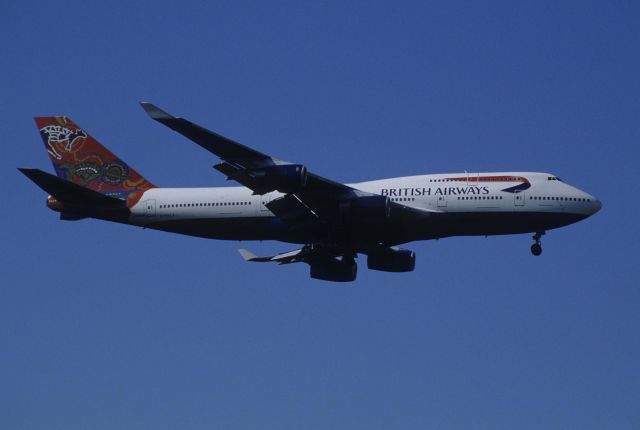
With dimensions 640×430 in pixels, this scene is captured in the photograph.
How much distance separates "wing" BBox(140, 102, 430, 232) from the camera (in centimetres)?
5031

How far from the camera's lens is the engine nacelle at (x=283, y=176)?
52656 millimetres

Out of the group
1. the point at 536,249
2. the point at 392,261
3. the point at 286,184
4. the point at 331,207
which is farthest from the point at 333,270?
the point at 536,249

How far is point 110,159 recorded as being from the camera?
212 feet

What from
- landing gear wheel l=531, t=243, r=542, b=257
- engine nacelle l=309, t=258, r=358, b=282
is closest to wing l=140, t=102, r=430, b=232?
engine nacelle l=309, t=258, r=358, b=282

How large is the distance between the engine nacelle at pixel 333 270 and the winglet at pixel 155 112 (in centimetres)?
1487

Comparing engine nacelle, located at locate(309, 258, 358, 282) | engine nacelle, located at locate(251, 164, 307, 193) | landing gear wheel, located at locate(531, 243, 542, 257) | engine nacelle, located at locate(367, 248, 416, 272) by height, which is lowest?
engine nacelle, located at locate(309, 258, 358, 282)

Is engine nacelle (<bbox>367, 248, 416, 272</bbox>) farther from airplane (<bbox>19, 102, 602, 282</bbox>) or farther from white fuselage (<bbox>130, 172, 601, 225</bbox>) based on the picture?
white fuselage (<bbox>130, 172, 601, 225</bbox>)

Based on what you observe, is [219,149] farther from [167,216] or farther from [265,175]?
[167,216]

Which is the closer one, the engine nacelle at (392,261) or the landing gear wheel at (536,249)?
the landing gear wheel at (536,249)

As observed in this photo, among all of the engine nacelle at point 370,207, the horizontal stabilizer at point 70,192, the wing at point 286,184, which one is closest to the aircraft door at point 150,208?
the horizontal stabilizer at point 70,192

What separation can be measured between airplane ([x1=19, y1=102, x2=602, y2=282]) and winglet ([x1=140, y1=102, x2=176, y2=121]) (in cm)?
442

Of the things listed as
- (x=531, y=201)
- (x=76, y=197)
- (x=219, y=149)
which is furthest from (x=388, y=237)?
(x=76, y=197)

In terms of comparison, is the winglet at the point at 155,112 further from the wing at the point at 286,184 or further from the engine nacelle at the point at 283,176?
the engine nacelle at the point at 283,176

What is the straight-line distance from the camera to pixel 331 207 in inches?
2223
